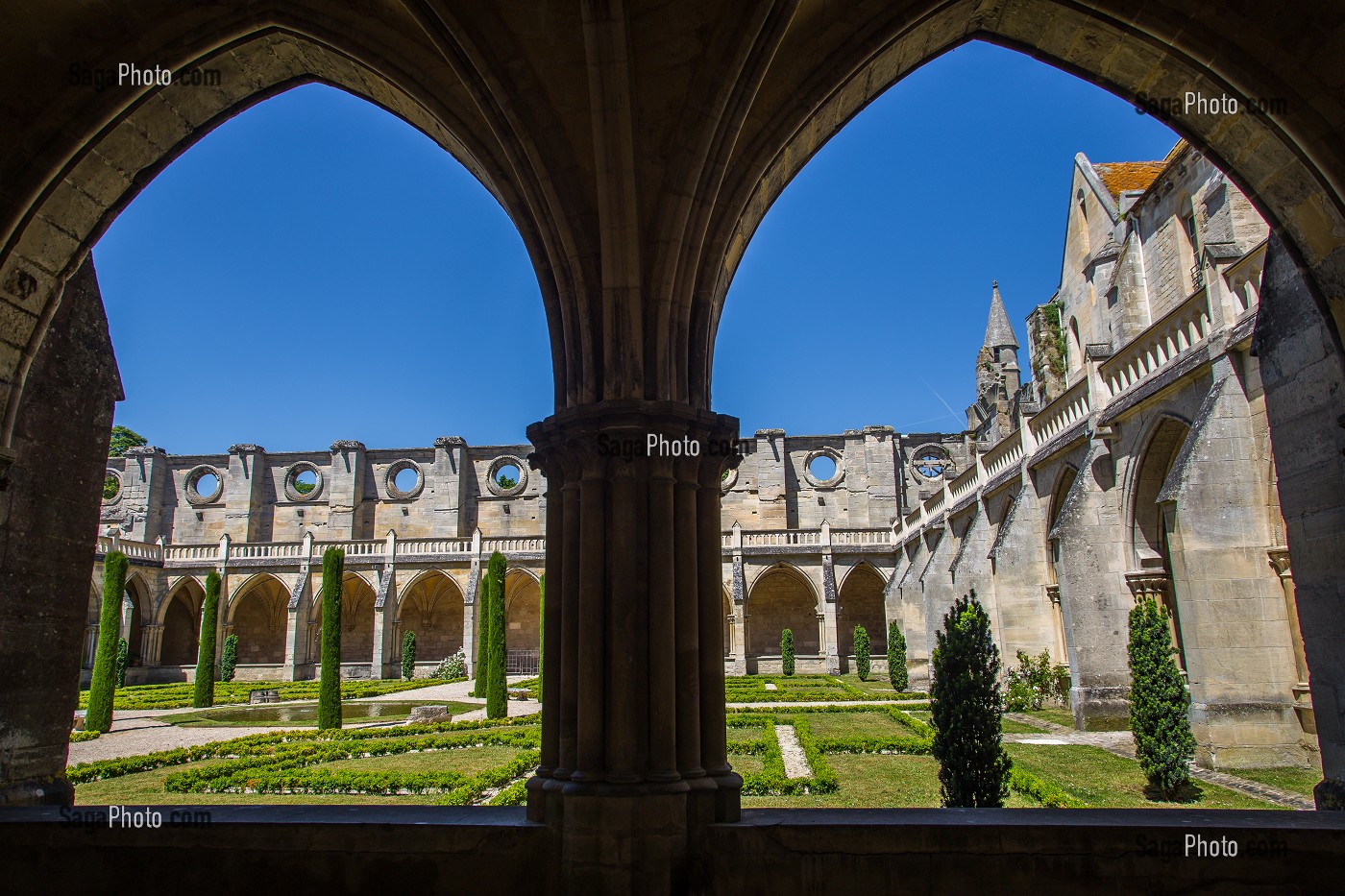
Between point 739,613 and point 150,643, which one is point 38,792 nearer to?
point 739,613

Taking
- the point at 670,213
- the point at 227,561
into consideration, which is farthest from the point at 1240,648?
the point at 227,561

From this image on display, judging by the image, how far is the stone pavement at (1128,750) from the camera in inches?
279

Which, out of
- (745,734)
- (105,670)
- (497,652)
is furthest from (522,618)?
(745,734)

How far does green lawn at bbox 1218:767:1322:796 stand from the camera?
7574mm

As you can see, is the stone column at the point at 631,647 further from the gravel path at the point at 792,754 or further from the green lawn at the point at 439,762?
the green lawn at the point at 439,762

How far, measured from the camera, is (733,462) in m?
4.21

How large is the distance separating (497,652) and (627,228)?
13445 millimetres

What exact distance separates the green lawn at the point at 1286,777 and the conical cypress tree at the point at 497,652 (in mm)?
10952

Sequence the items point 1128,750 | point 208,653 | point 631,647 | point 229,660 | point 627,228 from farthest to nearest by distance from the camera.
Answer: point 229,660 → point 208,653 → point 1128,750 → point 627,228 → point 631,647

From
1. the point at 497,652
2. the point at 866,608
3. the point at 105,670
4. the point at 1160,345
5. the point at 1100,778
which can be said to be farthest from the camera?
the point at 866,608

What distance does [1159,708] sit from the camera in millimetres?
7652

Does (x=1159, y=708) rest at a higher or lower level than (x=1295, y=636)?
lower

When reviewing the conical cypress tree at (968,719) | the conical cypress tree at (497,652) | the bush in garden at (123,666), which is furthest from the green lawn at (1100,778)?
the bush in garden at (123,666)

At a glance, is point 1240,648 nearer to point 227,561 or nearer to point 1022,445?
point 1022,445
